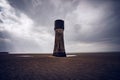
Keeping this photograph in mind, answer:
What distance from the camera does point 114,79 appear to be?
40.9 feet

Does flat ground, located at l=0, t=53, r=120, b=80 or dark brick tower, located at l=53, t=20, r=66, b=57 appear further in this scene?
dark brick tower, located at l=53, t=20, r=66, b=57

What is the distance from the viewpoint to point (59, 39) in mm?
48094

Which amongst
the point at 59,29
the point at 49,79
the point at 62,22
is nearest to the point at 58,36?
the point at 59,29

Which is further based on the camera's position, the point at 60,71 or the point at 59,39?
the point at 59,39

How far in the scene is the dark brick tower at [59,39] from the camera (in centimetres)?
4772

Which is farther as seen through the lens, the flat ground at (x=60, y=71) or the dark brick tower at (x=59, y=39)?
the dark brick tower at (x=59, y=39)

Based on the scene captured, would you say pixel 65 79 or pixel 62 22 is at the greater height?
pixel 62 22

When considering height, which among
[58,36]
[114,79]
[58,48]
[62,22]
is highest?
[62,22]

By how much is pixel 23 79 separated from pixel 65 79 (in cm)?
418

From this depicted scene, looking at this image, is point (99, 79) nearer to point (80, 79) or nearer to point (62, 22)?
point (80, 79)

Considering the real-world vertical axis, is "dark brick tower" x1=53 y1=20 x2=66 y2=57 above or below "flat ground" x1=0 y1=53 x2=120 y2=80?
above

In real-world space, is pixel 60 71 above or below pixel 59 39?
below

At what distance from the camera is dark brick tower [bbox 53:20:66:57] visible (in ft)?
157

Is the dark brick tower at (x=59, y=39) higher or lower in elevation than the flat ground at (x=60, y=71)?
higher
